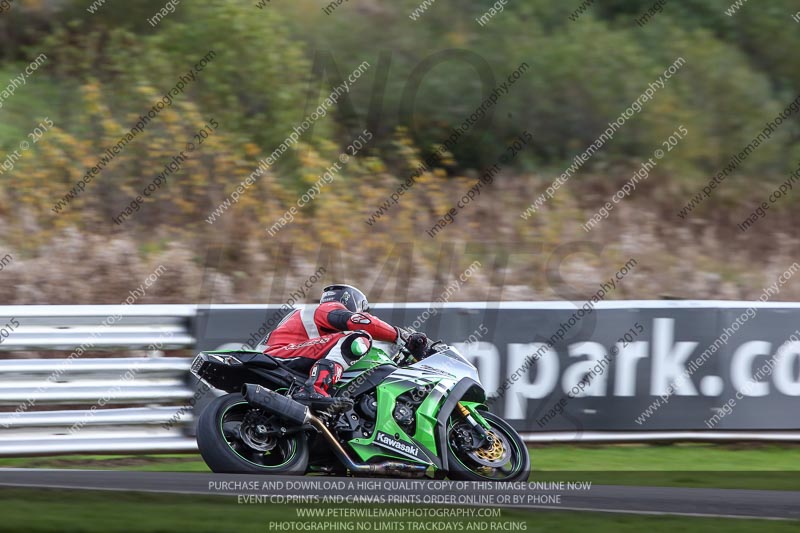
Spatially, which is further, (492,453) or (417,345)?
(417,345)

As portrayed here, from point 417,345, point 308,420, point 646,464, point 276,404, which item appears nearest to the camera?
point 276,404

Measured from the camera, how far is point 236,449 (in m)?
7.42

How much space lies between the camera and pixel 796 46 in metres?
20.8

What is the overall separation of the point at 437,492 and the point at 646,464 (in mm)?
3478

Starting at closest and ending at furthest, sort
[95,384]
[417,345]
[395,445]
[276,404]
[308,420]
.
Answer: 1. [276,404]
2. [308,420]
3. [395,445]
4. [417,345]
5. [95,384]

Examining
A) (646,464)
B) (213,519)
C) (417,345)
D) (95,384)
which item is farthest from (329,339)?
(646,464)

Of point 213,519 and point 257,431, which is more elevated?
point 213,519

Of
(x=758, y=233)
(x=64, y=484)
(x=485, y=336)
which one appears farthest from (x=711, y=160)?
(x=64, y=484)

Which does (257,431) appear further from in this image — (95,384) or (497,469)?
(95,384)

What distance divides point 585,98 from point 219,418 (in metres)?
13.4

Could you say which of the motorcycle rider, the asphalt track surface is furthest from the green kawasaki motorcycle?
the asphalt track surface

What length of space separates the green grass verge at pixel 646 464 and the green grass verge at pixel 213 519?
1595mm

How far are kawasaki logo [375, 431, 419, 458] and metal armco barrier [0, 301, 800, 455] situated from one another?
7.56 ft

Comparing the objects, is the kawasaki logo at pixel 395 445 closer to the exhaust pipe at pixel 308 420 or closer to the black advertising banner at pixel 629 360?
the exhaust pipe at pixel 308 420
